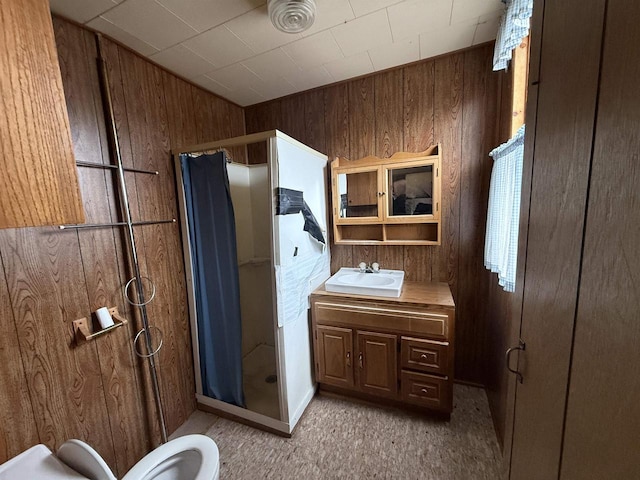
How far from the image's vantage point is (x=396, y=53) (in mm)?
1813

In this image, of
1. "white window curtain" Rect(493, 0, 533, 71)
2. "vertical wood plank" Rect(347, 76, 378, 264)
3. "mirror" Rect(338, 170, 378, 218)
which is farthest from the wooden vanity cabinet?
"white window curtain" Rect(493, 0, 533, 71)

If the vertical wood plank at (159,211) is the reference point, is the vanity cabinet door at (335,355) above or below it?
below

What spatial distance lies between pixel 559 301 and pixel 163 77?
2.44 m

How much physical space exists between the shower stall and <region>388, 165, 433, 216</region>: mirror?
617 mm

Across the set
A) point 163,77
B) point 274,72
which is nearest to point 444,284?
point 274,72

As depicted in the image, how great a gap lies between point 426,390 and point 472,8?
2.40 m

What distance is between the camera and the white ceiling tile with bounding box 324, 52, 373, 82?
72.9 inches

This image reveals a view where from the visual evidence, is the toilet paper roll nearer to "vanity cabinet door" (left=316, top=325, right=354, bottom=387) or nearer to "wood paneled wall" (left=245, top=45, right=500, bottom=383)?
"vanity cabinet door" (left=316, top=325, right=354, bottom=387)

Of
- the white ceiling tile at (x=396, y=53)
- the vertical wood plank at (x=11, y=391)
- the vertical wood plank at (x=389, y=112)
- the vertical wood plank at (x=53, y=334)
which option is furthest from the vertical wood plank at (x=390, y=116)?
the vertical wood plank at (x=11, y=391)

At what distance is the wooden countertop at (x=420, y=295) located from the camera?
1728mm

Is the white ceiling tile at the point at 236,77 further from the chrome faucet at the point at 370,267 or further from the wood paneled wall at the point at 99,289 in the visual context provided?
the chrome faucet at the point at 370,267

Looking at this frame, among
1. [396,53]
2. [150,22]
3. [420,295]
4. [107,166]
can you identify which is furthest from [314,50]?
[420,295]

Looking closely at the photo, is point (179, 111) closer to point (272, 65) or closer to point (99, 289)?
point (272, 65)

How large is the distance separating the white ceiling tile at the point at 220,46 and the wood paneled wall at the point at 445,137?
2.46ft
